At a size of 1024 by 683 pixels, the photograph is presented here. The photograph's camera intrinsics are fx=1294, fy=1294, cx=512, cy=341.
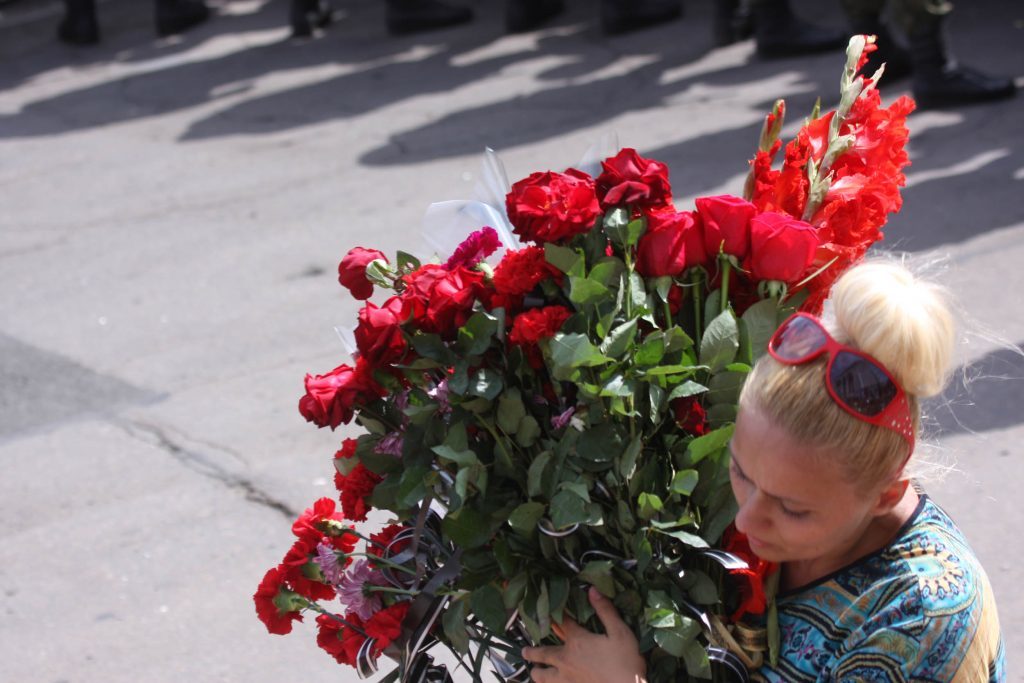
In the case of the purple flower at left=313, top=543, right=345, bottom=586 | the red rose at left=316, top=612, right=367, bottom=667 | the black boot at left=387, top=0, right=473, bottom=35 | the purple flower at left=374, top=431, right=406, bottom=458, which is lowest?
the black boot at left=387, top=0, right=473, bottom=35

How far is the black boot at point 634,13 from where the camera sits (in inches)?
399

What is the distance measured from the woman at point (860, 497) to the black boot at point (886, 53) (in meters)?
6.62

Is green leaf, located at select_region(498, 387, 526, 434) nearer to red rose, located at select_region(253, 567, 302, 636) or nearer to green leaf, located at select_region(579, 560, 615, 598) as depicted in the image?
green leaf, located at select_region(579, 560, 615, 598)

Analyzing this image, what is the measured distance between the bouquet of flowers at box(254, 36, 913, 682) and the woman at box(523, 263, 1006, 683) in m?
0.11

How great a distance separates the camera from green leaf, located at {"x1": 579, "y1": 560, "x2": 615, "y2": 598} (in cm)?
163

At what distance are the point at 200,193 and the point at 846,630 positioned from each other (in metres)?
6.14

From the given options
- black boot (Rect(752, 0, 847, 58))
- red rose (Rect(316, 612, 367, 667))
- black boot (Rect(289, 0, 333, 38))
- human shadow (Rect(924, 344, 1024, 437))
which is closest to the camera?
red rose (Rect(316, 612, 367, 667))

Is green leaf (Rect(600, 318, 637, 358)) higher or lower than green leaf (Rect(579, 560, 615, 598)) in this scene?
higher

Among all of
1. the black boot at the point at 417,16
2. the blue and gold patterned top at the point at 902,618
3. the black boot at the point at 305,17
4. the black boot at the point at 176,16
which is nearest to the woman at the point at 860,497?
the blue and gold patterned top at the point at 902,618

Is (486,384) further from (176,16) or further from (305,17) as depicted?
(176,16)

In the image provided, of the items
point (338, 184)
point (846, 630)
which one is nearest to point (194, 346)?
point (338, 184)

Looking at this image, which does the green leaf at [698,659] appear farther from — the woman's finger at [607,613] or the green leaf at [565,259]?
the green leaf at [565,259]

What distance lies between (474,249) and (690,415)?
14.6 inches

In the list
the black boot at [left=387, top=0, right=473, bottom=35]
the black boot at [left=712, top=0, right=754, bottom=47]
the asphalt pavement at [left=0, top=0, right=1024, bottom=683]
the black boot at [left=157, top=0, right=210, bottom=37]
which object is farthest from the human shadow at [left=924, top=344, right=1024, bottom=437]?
the black boot at [left=157, top=0, right=210, bottom=37]
